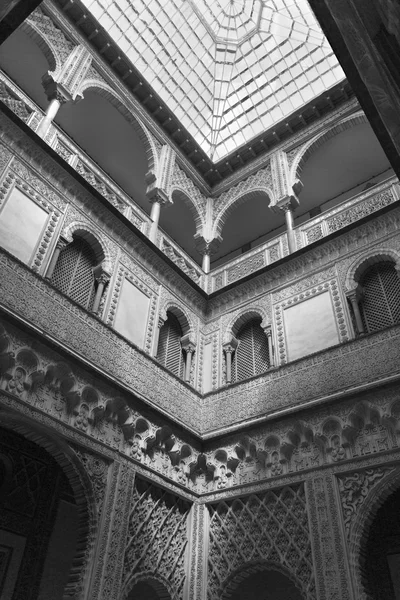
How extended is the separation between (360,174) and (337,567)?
8.51m

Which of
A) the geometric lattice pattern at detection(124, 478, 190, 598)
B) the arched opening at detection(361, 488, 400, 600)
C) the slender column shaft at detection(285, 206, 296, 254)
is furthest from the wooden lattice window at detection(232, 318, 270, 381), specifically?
the arched opening at detection(361, 488, 400, 600)

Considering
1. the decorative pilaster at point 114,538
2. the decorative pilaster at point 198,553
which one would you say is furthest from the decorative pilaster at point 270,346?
the decorative pilaster at point 114,538

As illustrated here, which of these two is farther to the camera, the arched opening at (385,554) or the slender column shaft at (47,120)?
the slender column shaft at (47,120)

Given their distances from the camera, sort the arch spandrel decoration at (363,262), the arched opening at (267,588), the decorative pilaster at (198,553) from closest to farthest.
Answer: the decorative pilaster at (198,553) → the arched opening at (267,588) → the arch spandrel decoration at (363,262)

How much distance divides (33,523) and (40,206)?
13.4ft

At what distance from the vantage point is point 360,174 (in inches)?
446

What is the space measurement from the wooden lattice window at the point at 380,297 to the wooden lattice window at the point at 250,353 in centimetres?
168

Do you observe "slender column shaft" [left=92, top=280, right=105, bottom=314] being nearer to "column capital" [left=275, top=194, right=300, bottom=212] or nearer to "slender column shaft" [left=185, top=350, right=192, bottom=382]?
"slender column shaft" [left=185, top=350, right=192, bottom=382]

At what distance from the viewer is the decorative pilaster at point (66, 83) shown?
7.89 metres

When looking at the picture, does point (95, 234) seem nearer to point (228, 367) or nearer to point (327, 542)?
point (228, 367)

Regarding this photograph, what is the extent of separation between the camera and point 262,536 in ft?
19.9

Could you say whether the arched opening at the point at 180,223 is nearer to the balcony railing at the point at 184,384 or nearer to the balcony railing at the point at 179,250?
the balcony railing at the point at 179,250

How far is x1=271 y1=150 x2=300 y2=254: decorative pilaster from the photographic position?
9.25m

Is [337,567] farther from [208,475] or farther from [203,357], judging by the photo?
[203,357]
